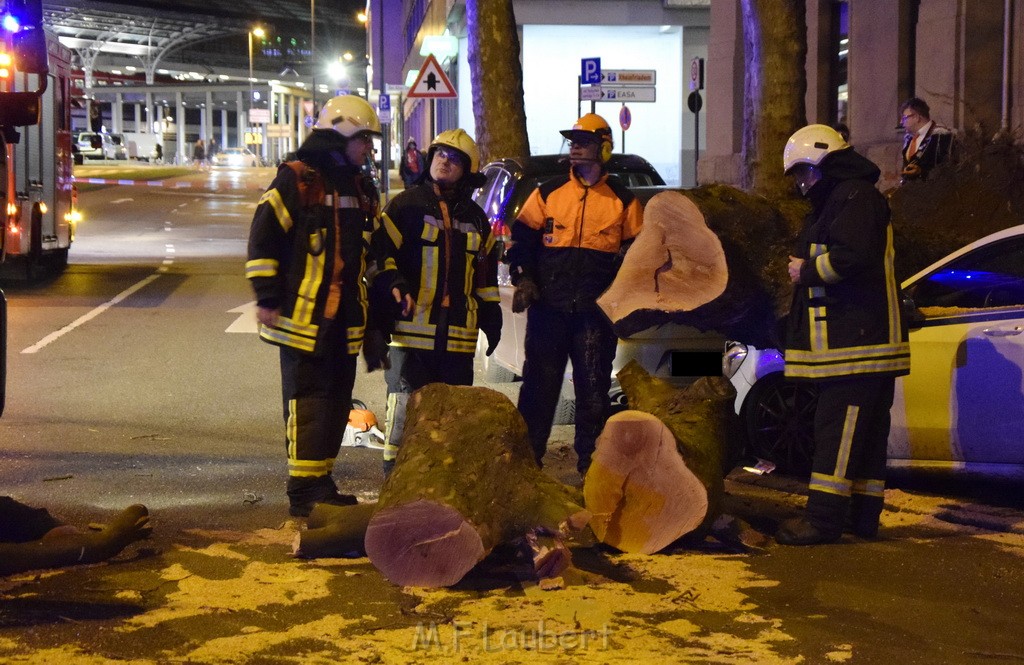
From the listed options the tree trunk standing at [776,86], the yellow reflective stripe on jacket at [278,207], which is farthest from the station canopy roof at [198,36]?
the yellow reflective stripe on jacket at [278,207]

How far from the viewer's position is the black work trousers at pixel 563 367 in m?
7.04

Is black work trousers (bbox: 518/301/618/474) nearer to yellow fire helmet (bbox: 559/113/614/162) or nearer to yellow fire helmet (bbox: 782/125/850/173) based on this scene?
yellow fire helmet (bbox: 559/113/614/162)

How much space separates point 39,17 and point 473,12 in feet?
28.9

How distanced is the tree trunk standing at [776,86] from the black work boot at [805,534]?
577 cm

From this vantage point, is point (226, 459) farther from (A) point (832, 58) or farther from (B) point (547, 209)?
(A) point (832, 58)

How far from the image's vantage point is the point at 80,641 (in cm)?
453

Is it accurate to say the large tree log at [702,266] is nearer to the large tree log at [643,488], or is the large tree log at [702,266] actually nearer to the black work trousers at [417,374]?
the black work trousers at [417,374]

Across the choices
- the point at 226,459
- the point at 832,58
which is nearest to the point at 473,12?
the point at 832,58

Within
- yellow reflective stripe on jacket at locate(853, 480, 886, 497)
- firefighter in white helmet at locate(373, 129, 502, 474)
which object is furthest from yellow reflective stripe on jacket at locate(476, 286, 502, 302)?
yellow reflective stripe on jacket at locate(853, 480, 886, 497)

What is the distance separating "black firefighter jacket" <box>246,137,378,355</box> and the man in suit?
265 inches

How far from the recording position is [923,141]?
11.5 metres

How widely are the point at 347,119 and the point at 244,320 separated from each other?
25.8 ft

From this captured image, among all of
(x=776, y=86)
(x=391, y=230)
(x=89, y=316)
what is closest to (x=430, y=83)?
(x=89, y=316)

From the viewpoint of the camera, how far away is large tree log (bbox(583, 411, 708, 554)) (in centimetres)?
567
